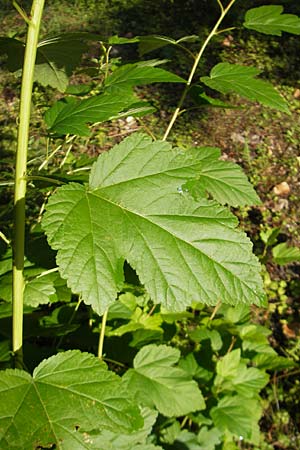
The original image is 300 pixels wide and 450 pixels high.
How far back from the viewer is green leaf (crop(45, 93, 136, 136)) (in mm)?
1013

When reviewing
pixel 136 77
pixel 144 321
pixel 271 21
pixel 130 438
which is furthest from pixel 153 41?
pixel 144 321

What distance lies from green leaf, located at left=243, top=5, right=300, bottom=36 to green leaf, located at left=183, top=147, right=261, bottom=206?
41cm

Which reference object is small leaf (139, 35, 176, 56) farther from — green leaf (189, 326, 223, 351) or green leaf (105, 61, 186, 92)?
green leaf (189, 326, 223, 351)

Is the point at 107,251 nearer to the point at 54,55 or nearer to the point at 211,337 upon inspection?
the point at 54,55

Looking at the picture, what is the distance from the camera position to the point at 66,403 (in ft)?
2.88

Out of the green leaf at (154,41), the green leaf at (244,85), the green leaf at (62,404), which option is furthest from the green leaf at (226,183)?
the green leaf at (62,404)

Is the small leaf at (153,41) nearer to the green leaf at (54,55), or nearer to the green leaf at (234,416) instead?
the green leaf at (54,55)

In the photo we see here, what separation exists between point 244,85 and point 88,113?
45cm

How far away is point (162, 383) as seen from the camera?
1622mm

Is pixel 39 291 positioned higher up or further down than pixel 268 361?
higher up

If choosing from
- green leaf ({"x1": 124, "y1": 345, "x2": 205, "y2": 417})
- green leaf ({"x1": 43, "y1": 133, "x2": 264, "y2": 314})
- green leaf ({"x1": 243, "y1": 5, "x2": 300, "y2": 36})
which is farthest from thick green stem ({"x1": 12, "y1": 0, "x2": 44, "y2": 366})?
green leaf ({"x1": 243, "y1": 5, "x2": 300, "y2": 36})

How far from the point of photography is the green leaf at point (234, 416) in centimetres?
180

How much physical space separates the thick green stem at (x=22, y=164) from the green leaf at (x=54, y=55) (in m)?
0.16


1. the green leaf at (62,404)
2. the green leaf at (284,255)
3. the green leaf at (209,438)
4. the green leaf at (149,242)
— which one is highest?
the green leaf at (149,242)
